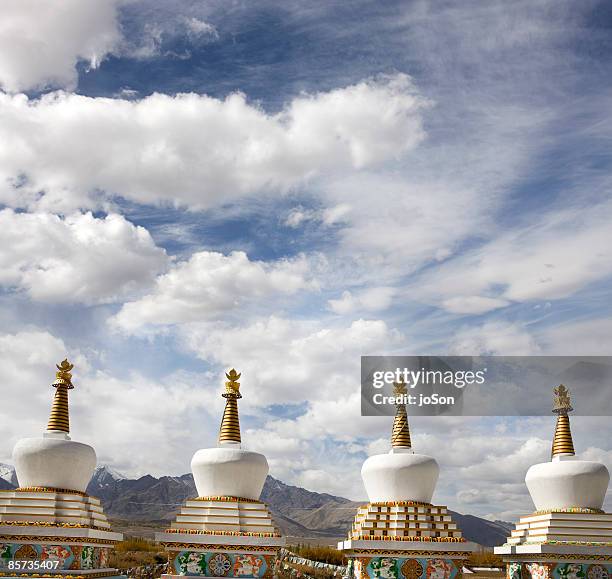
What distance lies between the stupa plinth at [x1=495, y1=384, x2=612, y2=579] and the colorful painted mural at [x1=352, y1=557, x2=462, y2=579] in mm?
2753

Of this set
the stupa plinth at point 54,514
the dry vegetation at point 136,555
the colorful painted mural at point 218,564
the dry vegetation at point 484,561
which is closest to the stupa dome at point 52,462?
the stupa plinth at point 54,514

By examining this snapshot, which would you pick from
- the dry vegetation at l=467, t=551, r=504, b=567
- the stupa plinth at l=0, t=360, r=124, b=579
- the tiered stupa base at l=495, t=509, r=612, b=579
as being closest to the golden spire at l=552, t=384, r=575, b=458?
the tiered stupa base at l=495, t=509, r=612, b=579

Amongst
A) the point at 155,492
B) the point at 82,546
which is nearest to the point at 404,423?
the point at 82,546

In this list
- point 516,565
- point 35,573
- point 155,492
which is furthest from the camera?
point 155,492

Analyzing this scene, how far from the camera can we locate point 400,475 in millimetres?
20844

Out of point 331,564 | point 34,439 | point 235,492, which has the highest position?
point 34,439

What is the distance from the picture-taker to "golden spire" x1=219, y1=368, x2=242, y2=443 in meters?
20.9

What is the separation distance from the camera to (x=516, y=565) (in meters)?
21.2

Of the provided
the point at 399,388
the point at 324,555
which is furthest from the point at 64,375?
the point at 324,555

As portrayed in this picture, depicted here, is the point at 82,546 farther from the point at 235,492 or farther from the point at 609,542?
the point at 609,542

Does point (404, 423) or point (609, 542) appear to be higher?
point (404, 423)

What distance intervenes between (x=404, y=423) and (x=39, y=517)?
34.4 ft

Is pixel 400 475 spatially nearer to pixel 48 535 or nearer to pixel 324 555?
pixel 48 535

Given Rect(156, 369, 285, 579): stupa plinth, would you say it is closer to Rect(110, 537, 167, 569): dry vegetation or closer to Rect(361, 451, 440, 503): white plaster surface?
Rect(361, 451, 440, 503): white plaster surface
